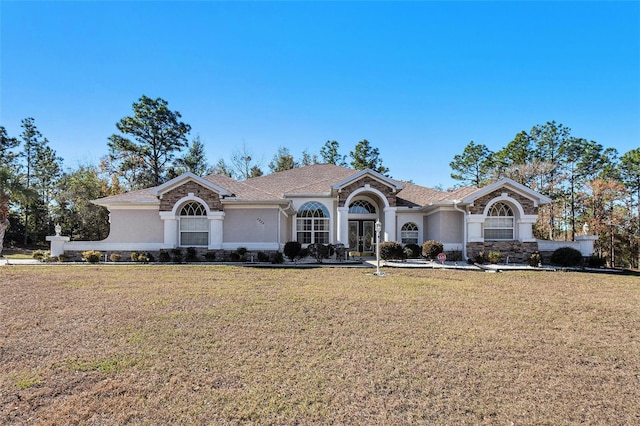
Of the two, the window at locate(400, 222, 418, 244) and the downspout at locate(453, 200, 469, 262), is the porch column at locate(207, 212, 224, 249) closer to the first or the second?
the window at locate(400, 222, 418, 244)

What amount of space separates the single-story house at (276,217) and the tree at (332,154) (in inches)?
991

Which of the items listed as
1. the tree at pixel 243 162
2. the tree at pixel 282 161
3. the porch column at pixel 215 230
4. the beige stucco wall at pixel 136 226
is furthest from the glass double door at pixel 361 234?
the tree at pixel 243 162

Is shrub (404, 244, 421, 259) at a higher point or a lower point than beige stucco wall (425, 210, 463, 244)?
lower

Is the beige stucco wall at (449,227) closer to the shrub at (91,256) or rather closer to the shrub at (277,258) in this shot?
the shrub at (277,258)

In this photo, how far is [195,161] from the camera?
39750 millimetres

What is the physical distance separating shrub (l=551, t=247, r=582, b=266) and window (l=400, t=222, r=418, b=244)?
7.42 metres

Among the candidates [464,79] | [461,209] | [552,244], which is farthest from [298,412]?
[552,244]

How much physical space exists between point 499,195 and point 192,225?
1747cm

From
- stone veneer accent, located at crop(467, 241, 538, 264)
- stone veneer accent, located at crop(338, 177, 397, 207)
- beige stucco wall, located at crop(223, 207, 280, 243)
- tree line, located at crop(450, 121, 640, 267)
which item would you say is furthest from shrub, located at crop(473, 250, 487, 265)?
tree line, located at crop(450, 121, 640, 267)

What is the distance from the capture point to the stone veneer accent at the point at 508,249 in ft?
61.1

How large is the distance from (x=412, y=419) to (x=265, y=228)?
15.6 metres

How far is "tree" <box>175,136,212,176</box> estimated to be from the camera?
38.0 metres

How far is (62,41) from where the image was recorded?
1445 cm

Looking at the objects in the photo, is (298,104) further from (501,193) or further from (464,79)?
(501,193)
